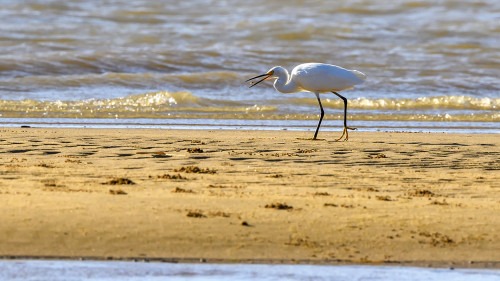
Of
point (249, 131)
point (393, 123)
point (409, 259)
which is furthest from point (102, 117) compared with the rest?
point (409, 259)

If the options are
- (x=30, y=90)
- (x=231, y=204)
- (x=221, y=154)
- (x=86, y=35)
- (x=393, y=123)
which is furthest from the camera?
(x=86, y=35)

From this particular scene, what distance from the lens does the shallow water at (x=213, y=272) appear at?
4.61 metres

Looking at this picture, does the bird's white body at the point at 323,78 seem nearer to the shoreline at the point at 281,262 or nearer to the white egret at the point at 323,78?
the white egret at the point at 323,78

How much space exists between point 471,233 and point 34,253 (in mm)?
2747

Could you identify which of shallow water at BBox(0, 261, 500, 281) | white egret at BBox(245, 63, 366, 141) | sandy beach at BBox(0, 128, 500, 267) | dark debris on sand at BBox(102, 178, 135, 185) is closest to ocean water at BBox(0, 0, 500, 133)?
white egret at BBox(245, 63, 366, 141)

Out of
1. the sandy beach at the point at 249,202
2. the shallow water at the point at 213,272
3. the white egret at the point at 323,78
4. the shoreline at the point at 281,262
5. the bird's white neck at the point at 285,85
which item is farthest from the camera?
the bird's white neck at the point at 285,85

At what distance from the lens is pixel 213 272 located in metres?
4.75

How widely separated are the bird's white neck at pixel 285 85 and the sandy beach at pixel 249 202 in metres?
2.31

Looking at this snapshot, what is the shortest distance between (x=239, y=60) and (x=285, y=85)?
11.3 meters

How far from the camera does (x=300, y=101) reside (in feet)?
52.6

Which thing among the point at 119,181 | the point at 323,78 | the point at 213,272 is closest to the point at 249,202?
the point at 119,181

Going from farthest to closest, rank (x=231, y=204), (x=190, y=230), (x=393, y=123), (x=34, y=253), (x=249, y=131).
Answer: (x=393, y=123) → (x=249, y=131) → (x=231, y=204) → (x=190, y=230) → (x=34, y=253)

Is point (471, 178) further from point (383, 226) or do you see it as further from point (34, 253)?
point (34, 253)

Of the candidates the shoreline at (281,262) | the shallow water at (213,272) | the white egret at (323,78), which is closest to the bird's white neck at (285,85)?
the white egret at (323,78)
